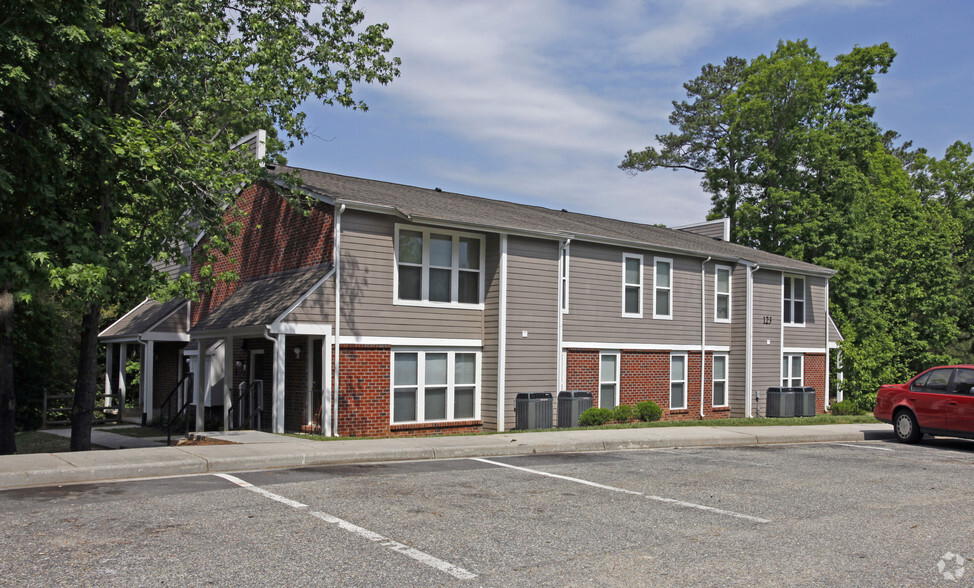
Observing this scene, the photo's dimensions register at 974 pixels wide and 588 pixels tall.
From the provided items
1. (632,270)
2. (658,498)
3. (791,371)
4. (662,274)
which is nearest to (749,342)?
(791,371)

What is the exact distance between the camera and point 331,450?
41.7 feet

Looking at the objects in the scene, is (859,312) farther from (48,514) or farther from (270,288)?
(48,514)

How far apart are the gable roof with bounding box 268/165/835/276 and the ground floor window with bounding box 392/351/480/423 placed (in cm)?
322

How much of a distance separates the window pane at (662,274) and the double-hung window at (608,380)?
9.59 ft

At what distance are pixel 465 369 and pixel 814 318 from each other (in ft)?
51.6

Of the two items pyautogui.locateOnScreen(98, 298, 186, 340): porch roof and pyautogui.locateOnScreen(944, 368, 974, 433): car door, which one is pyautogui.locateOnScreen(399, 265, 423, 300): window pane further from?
pyautogui.locateOnScreen(944, 368, 974, 433): car door

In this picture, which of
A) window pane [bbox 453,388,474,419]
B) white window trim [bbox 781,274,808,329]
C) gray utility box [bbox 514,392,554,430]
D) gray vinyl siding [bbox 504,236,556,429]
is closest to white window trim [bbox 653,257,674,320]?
gray vinyl siding [bbox 504,236,556,429]

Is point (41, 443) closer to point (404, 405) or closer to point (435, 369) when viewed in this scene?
point (404, 405)

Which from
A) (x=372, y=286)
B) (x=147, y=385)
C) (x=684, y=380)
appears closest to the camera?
(x=372, y=286)

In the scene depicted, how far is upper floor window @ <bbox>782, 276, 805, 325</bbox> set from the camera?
2816cm

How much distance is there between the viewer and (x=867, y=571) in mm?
6445

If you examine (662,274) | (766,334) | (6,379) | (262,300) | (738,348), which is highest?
(662,274)

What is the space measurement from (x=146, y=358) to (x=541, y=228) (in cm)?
1211

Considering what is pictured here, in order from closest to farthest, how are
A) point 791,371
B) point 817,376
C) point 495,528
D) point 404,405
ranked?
1. point 495,528
2. point 404,405
3. point 791,371
4. point 817,376
